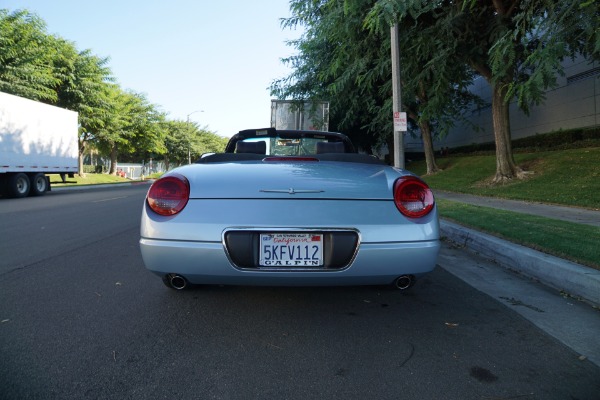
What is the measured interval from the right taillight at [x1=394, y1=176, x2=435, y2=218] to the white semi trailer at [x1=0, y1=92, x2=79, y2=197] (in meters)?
15.4

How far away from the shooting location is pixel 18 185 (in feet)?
48.4

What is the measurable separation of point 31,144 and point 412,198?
16467 mm

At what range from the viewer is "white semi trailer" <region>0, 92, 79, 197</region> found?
1391cm

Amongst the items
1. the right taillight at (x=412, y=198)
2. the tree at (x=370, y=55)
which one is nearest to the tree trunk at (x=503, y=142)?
the tree at (x=370, y=55)

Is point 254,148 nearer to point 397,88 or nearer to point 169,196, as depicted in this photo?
point 169,196

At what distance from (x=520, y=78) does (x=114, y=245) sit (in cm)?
1176

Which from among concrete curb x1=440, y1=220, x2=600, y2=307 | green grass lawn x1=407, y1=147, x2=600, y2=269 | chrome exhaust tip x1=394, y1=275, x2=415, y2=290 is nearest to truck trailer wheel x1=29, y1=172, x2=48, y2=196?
green grass lawn x1=407, y1=147, x2=600, y2=269

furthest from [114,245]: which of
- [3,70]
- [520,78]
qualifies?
[3,70]

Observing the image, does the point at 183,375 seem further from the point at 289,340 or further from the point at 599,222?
the point at 599,222

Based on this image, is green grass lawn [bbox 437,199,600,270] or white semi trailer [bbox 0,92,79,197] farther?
white semi trailer [bbox 0,92,79,197]

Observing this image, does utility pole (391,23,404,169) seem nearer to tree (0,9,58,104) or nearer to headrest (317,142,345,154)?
headrest (317,142,345,154)

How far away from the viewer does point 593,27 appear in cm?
579

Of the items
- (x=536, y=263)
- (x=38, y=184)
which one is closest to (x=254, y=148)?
(x=536, y=263)

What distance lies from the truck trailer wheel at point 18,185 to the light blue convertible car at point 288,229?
15.0 metres
